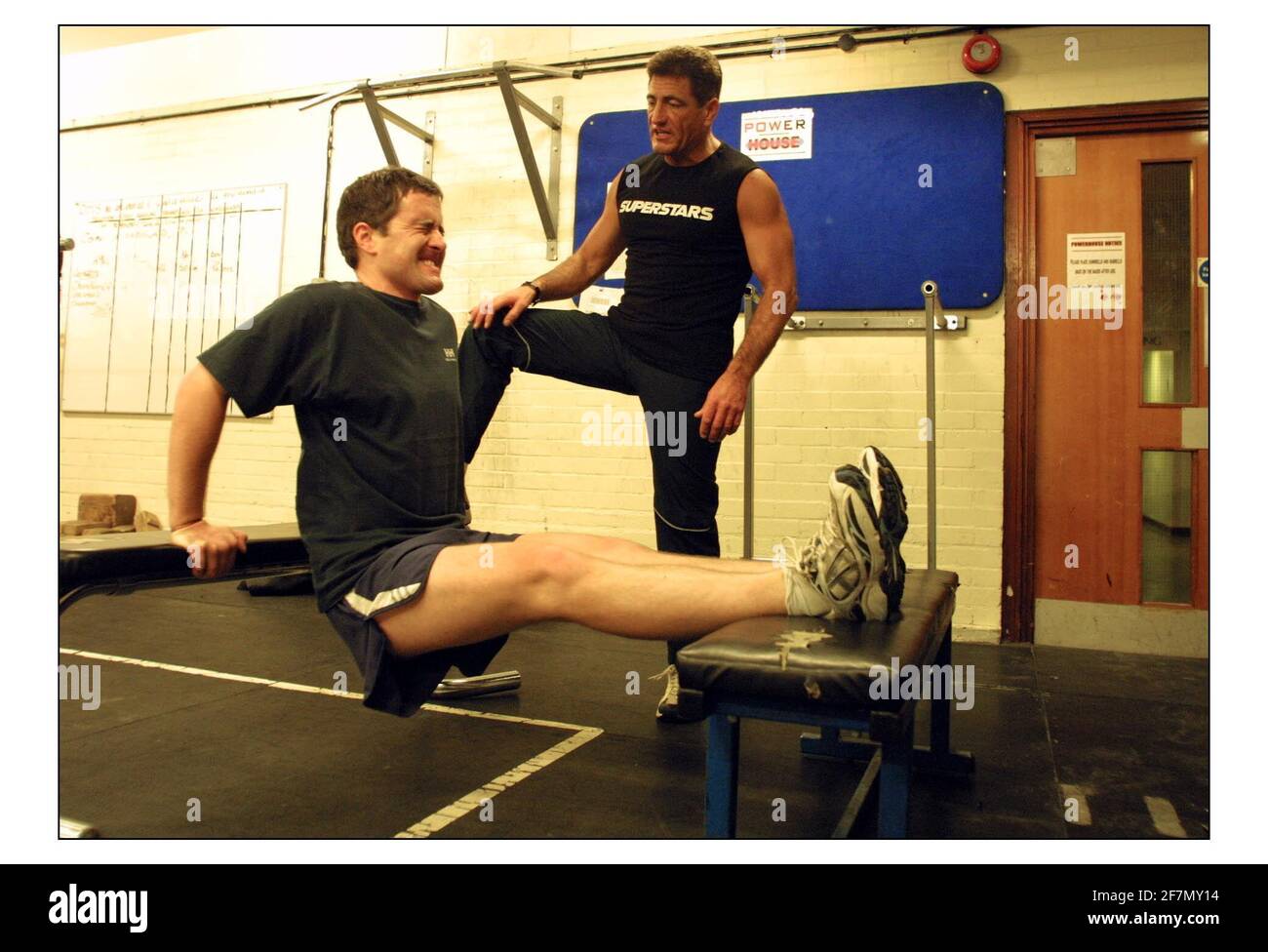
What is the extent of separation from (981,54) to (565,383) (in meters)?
2.22

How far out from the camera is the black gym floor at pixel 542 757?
68.9 inches

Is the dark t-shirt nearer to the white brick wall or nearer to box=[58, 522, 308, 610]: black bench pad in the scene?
box=[58, 522, 308, 610]: black bench pad

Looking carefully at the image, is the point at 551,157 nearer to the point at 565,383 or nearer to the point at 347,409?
the point at 565,383

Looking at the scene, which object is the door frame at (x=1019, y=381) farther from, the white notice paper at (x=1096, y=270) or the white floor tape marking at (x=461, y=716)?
the white floor tape marking at (x=461, y=716)

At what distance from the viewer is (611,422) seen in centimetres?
420

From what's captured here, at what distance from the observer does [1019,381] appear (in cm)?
361

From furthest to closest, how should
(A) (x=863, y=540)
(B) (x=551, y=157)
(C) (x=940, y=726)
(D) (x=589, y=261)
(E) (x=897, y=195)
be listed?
(B) (x=551, y=157) → (E) (x=897, y=195) → (D) (x=589, y=261) → (C) (x=940, y=726) → (A) (x=863, y=540)

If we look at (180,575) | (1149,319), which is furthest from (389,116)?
(1149,319)

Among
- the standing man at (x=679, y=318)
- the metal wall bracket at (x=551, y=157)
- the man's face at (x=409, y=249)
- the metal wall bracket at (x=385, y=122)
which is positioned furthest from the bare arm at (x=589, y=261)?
the metal wall bracket at (x=385, y=122)

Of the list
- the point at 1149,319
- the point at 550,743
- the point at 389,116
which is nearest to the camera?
the point at 550,743

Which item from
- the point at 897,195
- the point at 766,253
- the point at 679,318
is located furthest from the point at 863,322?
the point at 679,318

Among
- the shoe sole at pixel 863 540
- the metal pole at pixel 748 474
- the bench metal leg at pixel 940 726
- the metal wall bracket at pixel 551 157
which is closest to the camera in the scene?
the shoe sole at pixel 863 540
